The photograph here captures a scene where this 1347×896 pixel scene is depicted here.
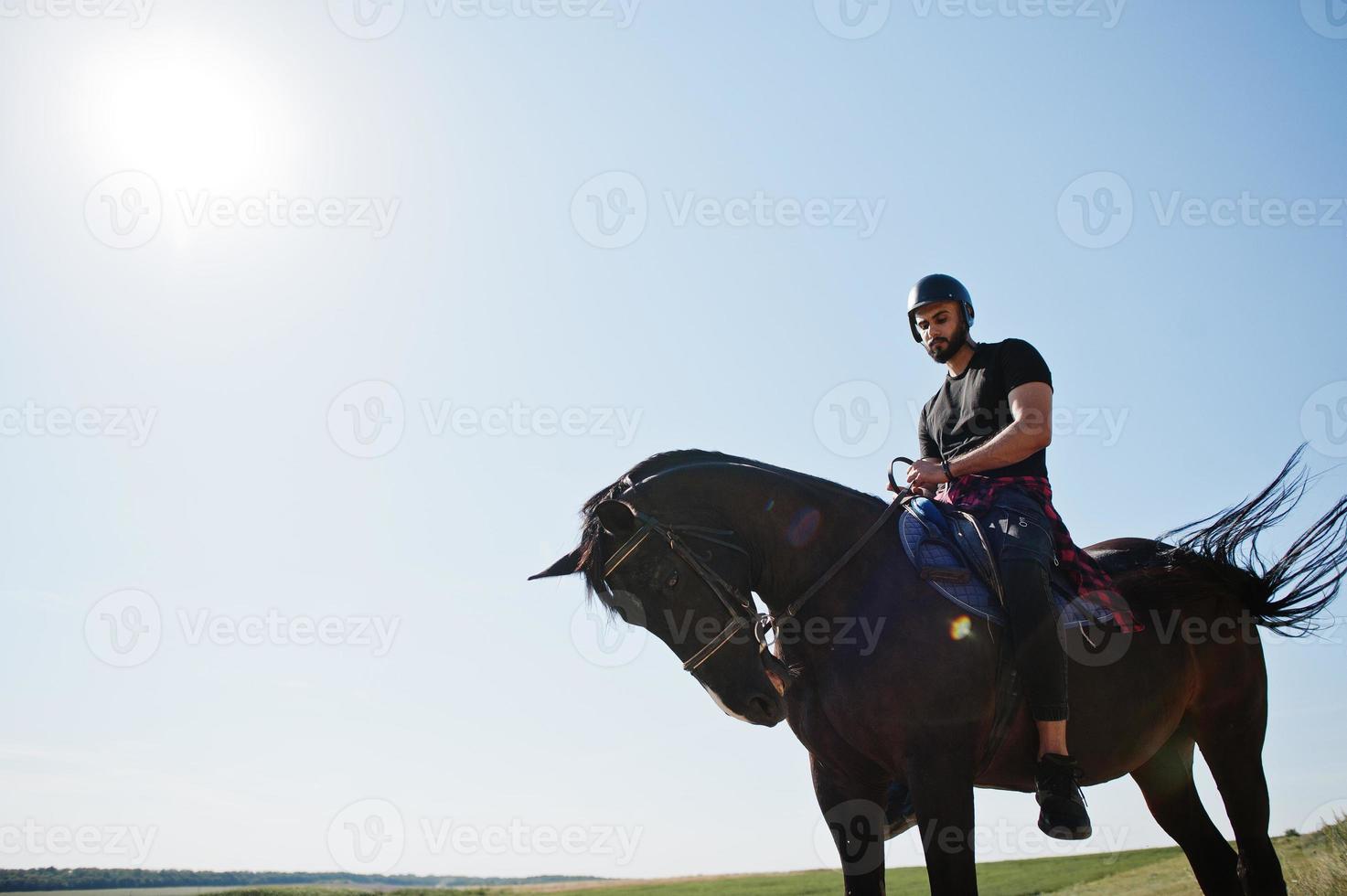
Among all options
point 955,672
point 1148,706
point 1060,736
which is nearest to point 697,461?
point 955,672

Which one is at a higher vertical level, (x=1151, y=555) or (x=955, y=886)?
(x=1151, y=555)

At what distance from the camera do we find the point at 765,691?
16.6ft

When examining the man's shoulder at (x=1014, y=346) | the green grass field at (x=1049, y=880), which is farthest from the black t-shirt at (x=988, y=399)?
the green grass field at (x=1049, y=880)

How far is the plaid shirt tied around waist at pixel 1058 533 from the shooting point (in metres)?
6.19

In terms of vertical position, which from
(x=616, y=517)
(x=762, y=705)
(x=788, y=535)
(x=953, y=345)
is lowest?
(x=762, y=705)

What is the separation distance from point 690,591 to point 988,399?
2586 millimetres

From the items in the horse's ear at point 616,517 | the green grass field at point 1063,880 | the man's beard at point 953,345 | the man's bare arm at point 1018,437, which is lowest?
the green grass field at point 1063,880

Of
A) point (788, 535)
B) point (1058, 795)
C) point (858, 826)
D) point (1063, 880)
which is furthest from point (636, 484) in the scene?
point (1063, 880)

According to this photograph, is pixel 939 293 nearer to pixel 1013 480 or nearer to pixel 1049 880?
pixel 1013 480

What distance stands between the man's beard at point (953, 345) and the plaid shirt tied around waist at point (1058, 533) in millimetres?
927

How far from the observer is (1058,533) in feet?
20.4

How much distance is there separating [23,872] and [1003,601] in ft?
94.4

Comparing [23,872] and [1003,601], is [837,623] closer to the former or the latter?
[1003,601]

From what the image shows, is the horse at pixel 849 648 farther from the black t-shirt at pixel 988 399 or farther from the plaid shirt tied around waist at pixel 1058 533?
the black t-shirt at pixel 988 399
